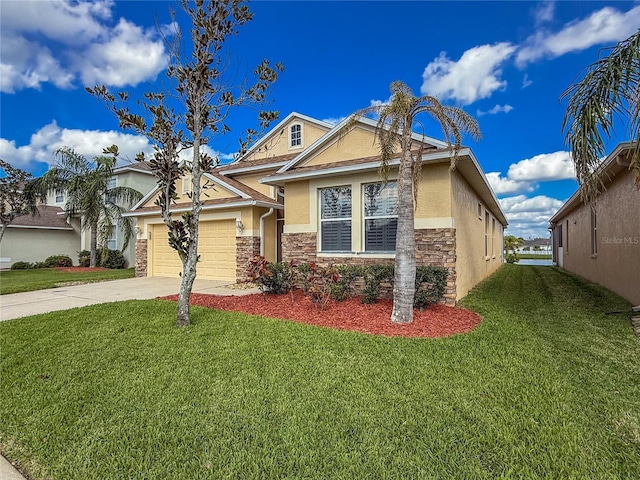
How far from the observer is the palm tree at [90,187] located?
57.9ft

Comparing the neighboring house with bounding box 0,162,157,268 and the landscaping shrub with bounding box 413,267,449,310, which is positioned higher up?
the neighboring house with bounding box 0,162,157,268

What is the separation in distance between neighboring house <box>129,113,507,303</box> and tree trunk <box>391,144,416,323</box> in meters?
1.79

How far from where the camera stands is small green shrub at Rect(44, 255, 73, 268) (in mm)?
20753

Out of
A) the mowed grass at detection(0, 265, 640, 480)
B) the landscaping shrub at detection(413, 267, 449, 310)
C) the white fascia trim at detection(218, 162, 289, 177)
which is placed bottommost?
A: the mowed grass at detection(0, 265, 640, 480)

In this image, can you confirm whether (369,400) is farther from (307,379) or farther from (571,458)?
(571,458)

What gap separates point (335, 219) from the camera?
9.59m

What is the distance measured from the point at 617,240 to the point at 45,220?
1200 inches

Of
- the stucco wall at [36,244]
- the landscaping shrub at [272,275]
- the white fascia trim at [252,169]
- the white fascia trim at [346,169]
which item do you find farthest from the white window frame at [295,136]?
the stucco wall at [36,244]

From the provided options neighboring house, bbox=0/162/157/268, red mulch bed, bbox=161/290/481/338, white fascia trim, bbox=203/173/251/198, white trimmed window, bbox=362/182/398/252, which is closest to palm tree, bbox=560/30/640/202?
red mulch bed, bbox=161/290/481/338

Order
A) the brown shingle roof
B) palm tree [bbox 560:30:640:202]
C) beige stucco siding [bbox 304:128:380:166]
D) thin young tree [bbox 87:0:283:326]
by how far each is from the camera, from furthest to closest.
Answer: the brown shingle roof < beige stucco siding [bbox 304:128:380:166] < thin young tree [bbox 87:0:283:326] < palm tree [bbox 560:30:640:202]

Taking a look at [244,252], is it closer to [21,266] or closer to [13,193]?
[13,193]

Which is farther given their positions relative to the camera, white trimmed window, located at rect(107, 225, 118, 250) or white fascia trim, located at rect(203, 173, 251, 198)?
white trimmed window, located at rect(107, 225, 118, 250)

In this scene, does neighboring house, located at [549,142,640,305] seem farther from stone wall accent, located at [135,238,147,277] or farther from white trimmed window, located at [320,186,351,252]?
stone wall accent, located at [135,238,147,277]

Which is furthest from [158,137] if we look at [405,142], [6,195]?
[6,195]
